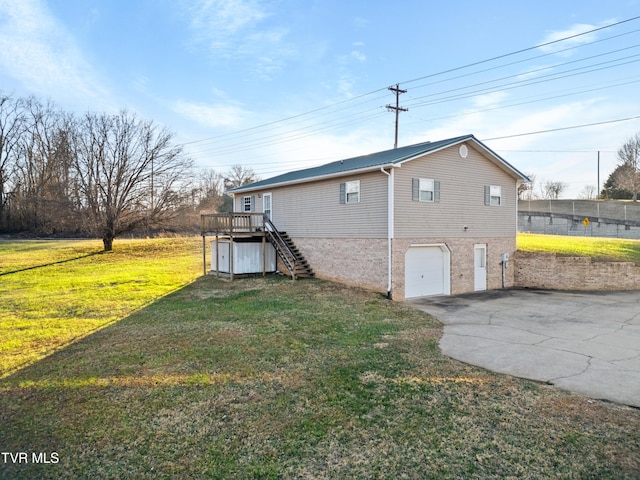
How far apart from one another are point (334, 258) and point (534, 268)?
8.75 meters

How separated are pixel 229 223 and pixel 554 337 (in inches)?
535

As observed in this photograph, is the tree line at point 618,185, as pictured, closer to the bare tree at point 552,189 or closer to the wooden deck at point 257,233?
the bare tree at point 552,189

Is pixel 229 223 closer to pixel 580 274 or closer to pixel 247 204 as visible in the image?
pixel 247 204

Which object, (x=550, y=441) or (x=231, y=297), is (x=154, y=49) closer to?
(x=231, y=297)

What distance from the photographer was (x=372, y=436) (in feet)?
14.8

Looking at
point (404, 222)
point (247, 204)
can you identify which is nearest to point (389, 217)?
point (404, 222)

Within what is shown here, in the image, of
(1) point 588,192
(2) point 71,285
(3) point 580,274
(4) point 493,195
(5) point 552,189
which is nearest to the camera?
(3) point 580,274

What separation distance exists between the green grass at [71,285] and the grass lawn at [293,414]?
1.07 m

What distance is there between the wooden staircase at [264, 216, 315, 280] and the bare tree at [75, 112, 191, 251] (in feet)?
46.5

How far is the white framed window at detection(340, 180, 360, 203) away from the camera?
14969mm

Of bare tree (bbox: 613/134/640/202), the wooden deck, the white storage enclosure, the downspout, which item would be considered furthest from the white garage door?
bare tree (bbox: 613/134/640/202)

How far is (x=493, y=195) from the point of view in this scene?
16.6 metres

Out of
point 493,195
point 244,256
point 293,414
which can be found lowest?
point 293,414

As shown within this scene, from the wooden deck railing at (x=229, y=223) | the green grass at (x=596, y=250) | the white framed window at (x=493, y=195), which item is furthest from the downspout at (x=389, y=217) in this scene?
the green grass at (x=596, y=250)
